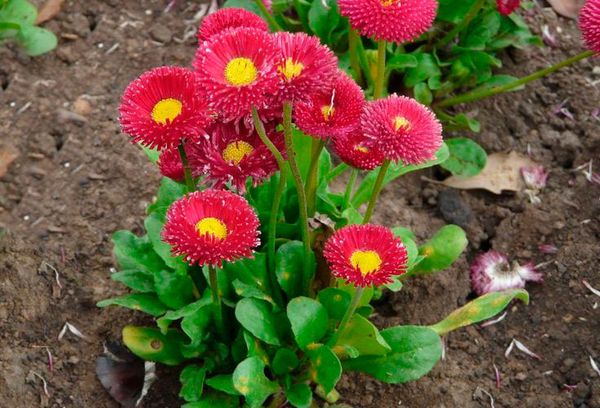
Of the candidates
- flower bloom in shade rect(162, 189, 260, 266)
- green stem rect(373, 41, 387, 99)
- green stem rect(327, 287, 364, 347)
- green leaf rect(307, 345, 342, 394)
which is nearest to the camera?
flower bloom in shade rect(162, 189, 260, 266)

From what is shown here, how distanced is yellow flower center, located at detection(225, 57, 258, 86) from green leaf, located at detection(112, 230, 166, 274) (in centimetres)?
94

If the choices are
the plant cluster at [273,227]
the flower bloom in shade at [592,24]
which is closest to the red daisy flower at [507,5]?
the flower bloom in shade at [592,24]

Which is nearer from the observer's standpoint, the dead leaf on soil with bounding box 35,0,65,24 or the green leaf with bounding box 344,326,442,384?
the green leaf with bounding box 344,326,442,384

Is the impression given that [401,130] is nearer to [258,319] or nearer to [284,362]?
[258,319]

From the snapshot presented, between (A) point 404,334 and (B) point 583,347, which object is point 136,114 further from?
(B) point 583,347

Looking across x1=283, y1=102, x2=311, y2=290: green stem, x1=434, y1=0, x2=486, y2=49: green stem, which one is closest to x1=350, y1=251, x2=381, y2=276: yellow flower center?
x1=283, y1=102, x2=311, y2=290: green stem

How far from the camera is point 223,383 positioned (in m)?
2.62

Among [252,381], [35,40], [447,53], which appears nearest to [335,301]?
[252,381]

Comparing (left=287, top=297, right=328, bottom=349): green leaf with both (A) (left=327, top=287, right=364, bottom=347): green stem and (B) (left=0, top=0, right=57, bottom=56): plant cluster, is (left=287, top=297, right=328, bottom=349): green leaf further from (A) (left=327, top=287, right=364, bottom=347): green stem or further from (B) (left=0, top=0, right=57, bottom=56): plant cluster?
(B) (left=0, top=0, right=57, bottom=56): plant cluster

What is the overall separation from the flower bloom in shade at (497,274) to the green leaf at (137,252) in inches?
50.7

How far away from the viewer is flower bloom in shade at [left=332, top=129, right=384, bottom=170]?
2424 millimetres

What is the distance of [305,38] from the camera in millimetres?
2125

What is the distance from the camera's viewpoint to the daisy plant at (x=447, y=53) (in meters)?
3.61

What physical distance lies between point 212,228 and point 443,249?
111 centimetres
